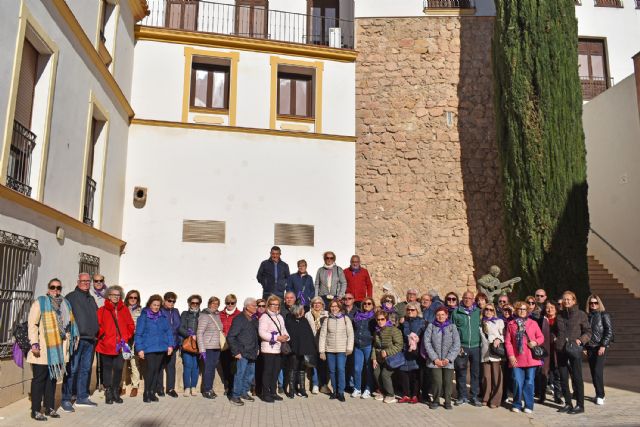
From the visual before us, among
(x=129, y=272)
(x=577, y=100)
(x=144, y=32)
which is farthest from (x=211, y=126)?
(x=577, y=100)

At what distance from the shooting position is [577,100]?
13.4m

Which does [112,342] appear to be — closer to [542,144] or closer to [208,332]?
[208,332]

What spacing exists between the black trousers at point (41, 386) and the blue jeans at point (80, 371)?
0.46m

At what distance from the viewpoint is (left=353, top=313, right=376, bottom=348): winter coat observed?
27.1 feet

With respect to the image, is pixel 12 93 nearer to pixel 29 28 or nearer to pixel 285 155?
pixel 29 28

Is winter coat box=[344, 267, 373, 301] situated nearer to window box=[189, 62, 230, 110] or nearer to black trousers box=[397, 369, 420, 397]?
black trousers box=[397, 369, 420, 397]

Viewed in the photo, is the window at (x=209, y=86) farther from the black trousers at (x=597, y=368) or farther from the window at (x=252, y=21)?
the black trousers at (x=597, y=368)

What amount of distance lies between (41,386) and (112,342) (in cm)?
113

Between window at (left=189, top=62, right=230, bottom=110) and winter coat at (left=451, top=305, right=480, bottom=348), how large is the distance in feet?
27.2

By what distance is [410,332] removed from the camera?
8.15 m

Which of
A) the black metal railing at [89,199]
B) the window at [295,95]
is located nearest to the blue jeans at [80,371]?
the black metal railing at [89,199]

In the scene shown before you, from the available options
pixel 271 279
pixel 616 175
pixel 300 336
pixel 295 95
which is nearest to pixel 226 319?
pixel 300 336

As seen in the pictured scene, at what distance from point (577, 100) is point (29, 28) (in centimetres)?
1198

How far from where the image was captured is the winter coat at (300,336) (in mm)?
8234
